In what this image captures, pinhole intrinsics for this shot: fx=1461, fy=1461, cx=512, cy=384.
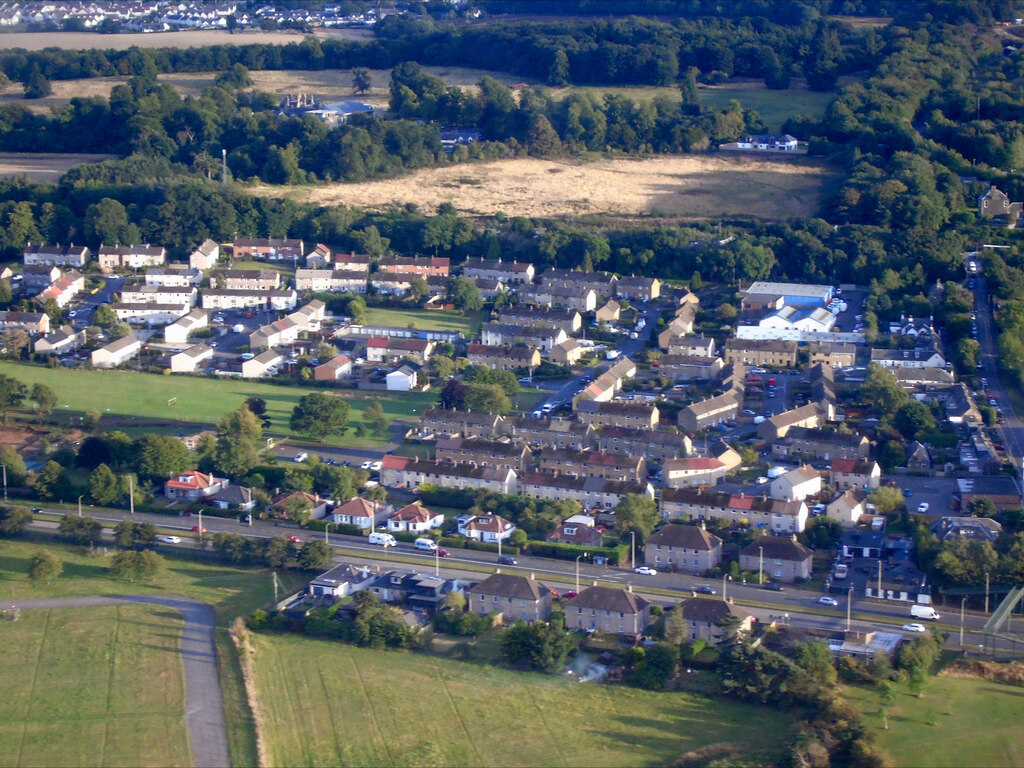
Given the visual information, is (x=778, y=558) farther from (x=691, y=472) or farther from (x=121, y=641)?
(x=121, y=641)

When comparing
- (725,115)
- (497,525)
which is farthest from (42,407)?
(725,115)

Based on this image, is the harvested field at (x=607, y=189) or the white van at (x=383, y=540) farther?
the harvested field at (x=607, y=189)

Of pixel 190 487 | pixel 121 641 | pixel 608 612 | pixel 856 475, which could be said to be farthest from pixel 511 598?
pixel 856 475

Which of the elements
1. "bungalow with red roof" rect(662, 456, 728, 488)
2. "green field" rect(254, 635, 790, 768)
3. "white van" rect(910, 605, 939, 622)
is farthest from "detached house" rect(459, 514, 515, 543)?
"white van" rect(910, 605, 939, 622)

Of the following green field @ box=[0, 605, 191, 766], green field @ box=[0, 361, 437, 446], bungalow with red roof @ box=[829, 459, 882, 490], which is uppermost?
bungalow with red roof @ box=[829, 459, 882, 490]

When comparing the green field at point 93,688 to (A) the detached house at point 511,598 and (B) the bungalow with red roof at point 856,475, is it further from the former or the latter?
(B) the bungalow with red roof at point 856,475

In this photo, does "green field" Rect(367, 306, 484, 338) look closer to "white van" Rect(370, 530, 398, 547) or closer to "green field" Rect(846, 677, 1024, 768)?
"white van" Rect(370, 530, 398, 547)

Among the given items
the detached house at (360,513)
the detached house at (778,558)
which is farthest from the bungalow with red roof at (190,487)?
the detached house at (778,558)
